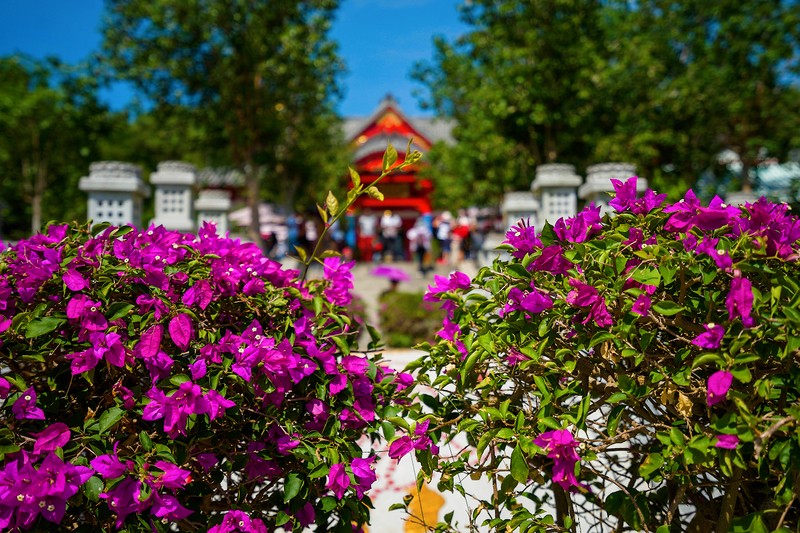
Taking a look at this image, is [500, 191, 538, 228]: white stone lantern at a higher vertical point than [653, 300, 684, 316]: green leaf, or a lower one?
higher

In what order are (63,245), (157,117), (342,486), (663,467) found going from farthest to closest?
(157,117) < (63,245) < (342,486) < (663,467)

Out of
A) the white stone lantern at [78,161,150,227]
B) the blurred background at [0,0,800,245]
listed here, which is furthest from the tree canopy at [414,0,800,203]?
the white stone lantern at [78,161,150,227]

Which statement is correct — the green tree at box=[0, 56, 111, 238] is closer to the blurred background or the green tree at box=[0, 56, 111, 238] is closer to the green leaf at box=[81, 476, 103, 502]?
the blurred background

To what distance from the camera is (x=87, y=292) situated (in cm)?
168

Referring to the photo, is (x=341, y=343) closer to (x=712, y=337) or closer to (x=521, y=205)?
(x=712, y=337)

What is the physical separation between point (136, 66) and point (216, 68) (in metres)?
2.04

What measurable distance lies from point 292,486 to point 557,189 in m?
6.26

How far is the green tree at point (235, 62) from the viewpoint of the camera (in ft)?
43.3

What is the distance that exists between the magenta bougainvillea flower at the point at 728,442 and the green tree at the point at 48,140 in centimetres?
1680

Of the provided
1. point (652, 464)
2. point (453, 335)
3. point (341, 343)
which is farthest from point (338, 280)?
point (652, 464)

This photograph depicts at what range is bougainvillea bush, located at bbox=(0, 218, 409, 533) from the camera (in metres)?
1.49

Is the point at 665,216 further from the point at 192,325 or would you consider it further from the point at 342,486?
the point at 192,325

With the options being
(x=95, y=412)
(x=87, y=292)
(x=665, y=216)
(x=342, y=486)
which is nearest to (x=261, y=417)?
(x=342, y=486)

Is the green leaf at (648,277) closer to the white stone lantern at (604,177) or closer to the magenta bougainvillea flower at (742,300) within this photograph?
the magenta bougainvillea flower at (742,300)
